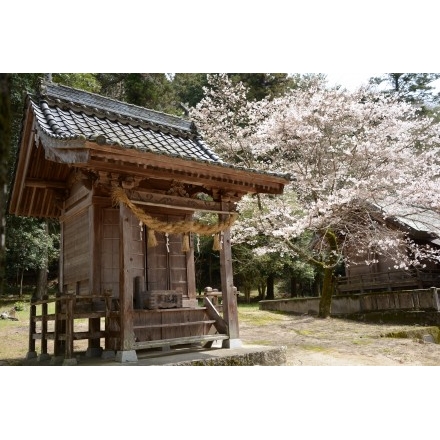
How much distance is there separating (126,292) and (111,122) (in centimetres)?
297

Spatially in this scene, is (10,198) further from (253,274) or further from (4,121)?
(253,274)

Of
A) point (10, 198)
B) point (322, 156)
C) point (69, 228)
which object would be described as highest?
point (322, 156)

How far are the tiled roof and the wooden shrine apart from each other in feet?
0.07

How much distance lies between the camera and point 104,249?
5953mm

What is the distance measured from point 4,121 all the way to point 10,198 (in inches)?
217

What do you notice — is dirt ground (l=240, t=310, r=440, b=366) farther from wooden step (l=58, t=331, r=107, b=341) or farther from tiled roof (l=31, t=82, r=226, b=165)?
tiled roof (l=31, t=82, r=226, b=165)

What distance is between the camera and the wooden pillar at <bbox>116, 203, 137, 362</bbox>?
4.88 metres

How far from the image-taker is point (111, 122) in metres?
6.60

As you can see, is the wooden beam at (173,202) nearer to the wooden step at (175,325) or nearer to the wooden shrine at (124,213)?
the wooden shrine at (124,213)

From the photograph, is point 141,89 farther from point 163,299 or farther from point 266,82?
point 163,299

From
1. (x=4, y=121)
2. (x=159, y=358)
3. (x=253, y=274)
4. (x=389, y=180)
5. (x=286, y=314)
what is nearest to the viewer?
(x=4, y=121)

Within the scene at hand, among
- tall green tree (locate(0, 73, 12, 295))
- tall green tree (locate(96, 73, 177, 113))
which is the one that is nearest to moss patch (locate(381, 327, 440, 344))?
tall green tree (locate(0, 73, 12, 295))

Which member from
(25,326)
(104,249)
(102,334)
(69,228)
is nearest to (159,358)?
(102,334)

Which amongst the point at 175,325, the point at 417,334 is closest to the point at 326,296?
the point at 417,334
